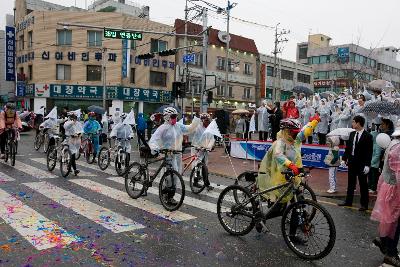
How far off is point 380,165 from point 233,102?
39.4 meters

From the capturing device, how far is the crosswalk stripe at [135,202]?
700cm

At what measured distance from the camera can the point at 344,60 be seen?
175 feet

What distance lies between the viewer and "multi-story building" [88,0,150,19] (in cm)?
4572

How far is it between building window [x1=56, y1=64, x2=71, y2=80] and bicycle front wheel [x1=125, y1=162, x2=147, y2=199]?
32.4 m

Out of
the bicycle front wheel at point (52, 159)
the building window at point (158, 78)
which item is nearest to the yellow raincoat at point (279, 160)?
the bicycle front wheel at point (52, 159)

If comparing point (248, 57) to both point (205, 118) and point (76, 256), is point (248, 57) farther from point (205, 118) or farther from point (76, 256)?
point (76, 256)

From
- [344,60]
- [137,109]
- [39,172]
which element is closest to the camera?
[39,172]

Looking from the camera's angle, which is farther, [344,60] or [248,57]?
[344,60]

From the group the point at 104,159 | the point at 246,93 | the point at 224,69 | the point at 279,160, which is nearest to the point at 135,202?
the point at 279,160

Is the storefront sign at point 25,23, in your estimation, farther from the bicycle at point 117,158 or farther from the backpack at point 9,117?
the bicycle at point 117,158

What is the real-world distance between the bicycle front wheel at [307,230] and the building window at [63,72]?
1437 inches

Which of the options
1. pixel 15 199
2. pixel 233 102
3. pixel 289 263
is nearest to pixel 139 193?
pixel 15 199

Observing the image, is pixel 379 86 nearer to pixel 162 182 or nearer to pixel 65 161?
pixel 162 182

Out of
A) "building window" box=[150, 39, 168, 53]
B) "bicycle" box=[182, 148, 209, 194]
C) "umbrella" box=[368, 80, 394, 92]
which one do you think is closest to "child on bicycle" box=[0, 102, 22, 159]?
"bicycle" box=[182, 148, 209, 194]
